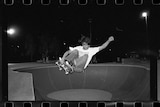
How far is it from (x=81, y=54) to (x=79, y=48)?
0.07 m

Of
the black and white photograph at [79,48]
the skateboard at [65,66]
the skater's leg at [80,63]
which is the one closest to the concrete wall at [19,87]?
the black and white photograph at [79,48]

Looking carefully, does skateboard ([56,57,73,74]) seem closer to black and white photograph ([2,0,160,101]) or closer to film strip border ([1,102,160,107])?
black and white photograph ([2,0,160,101])

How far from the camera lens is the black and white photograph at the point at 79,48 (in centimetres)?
193

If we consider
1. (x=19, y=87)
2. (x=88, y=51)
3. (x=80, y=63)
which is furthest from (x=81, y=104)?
(x=19, y=87)

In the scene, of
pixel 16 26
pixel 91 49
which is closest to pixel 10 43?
pixel 16 26

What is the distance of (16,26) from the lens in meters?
1.94

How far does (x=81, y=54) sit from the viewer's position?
196cm

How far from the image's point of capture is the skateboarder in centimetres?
195

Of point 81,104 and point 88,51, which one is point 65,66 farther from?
point 81,104

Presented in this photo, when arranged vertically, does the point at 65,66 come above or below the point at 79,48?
below

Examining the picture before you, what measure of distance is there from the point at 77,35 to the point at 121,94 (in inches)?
32.2

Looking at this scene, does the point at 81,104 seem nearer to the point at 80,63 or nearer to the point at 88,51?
the point at 80,63

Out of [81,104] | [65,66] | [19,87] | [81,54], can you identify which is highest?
[81,54]

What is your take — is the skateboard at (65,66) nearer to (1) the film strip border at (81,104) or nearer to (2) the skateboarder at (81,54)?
(2) the skateboarder at (81,54)
